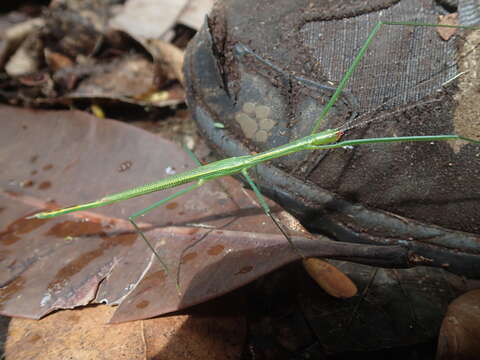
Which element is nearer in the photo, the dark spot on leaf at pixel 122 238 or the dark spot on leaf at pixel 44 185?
the dark spot on leaf at pixel 122 238

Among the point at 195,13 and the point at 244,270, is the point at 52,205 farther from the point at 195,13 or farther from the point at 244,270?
the point at 195,13

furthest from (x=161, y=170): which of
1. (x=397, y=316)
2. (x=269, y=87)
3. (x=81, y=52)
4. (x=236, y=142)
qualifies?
(x=81, y=52)

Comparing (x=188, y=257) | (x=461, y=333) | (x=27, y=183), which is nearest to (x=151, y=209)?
(x=188, y=257)

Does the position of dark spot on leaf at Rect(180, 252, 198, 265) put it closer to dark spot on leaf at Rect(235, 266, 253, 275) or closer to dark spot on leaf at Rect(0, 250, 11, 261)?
dark spot on leaf at Rect(235, 266, 253, 275)

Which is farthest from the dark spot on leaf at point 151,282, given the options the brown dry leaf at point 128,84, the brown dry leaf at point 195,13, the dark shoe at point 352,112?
the brown dry leaf at point 195,13

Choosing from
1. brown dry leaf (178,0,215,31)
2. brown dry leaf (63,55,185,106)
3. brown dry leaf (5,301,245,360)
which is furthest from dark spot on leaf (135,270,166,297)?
brown dry leaf (178,0,215,31)

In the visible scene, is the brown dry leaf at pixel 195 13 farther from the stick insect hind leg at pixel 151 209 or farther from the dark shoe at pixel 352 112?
the stick insect hind leg at pixel 151 209
